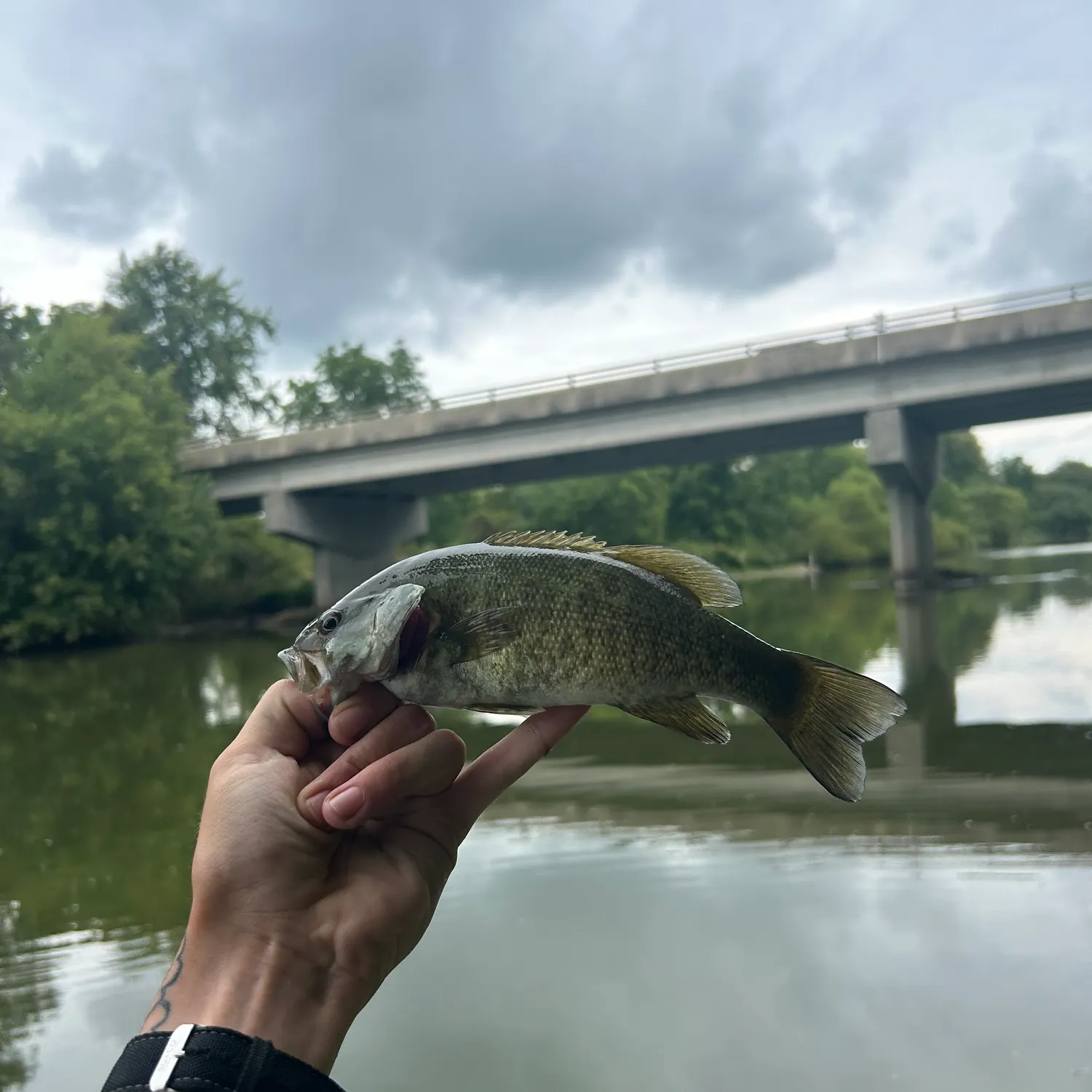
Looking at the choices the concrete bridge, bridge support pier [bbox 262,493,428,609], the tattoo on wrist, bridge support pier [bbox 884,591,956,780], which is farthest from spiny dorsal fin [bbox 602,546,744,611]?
bridge support pier [bbox 262,493,428,609]

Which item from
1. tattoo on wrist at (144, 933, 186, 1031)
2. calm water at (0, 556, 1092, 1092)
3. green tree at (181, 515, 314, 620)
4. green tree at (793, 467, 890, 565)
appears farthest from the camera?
green tree at (793, 467, 890, 565)

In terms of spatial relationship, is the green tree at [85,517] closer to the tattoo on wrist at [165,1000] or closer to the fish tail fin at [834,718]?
the tattoo on wrist at [165,1000]

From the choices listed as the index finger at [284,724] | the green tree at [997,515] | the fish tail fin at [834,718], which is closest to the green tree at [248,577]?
the index finger at [284,724]

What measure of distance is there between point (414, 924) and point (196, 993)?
469 mm

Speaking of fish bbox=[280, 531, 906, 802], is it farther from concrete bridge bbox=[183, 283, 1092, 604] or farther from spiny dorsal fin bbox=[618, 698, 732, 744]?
concrete bridge bbox=[183, 283, 1092, 604]

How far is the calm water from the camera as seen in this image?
3.54 meters

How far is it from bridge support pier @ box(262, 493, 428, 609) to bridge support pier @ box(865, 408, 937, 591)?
14.9 m

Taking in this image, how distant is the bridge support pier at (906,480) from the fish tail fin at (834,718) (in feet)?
75.4

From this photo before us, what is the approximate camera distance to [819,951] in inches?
166

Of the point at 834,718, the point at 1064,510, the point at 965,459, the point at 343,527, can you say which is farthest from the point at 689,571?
the point at 1064,510

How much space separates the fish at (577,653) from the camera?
1.68 metres

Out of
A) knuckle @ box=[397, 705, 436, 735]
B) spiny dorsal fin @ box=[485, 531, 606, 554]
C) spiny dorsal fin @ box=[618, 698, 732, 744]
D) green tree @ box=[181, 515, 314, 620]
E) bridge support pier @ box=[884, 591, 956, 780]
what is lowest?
bridge support pier @ box=[884, 591, 956, 780]

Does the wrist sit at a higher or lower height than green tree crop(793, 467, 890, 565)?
lower

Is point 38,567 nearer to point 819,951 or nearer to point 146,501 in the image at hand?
point 146,501
